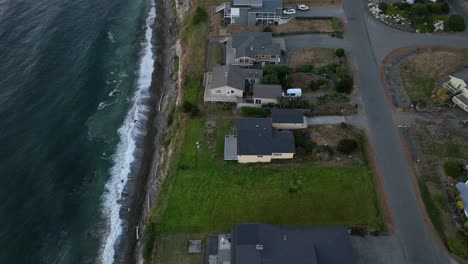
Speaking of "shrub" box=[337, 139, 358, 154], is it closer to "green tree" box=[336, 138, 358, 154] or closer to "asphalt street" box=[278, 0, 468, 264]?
"green tree" box=[336, 138, 358, 154]

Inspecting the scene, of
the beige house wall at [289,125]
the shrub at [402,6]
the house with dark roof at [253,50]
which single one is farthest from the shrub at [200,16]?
the shrub at [402,6]

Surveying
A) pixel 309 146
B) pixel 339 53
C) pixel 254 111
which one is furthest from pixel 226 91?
pixel 339 53

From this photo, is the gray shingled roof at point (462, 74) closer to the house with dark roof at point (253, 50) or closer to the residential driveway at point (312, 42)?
the residential driveway at point (312, 42)

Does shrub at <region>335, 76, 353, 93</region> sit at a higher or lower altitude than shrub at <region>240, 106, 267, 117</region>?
higher

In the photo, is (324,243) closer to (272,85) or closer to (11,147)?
(272,85)

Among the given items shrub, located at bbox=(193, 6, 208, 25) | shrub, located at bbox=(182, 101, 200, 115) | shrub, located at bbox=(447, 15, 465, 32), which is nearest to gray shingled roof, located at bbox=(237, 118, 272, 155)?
shrub, located at bbox=(182, 101, 200, 115)

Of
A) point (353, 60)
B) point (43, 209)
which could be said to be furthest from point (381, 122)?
point (43, 209)
